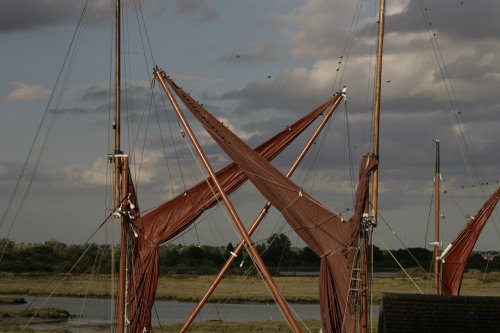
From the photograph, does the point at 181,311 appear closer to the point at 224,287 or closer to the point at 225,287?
the point at 224,287

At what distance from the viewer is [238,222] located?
1325 inches

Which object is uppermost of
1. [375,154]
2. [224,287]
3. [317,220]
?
[375,154]

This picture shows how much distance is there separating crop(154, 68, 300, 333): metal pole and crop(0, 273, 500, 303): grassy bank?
163 ft

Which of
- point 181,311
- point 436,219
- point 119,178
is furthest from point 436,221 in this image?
point 181,311

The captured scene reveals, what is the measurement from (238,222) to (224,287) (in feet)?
227

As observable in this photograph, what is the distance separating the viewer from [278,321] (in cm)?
6738

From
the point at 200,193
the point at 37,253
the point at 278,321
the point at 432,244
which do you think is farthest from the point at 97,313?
the point at 37,253

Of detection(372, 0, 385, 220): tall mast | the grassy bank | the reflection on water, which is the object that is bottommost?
the reflection on water

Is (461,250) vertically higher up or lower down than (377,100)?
lower down

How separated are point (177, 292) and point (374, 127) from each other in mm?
60969

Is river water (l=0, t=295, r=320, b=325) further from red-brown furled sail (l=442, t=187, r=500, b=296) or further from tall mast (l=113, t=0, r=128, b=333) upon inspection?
tall mast (l=113, t=0, r=128, b=333)

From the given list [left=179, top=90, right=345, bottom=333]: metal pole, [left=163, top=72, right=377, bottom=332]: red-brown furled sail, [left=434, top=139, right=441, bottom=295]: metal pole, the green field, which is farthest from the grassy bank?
[left=163, top=72, right=377, bottom=332]: red-brown furled sail

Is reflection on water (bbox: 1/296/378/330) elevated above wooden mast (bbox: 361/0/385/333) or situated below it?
below

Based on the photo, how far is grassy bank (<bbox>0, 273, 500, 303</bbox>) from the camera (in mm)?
91062
